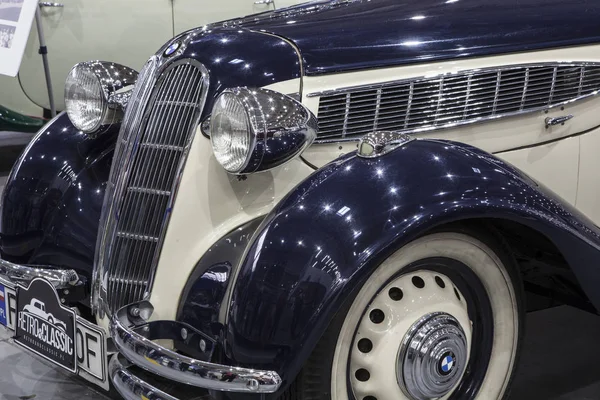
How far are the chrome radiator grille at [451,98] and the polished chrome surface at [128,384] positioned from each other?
85 centimetres

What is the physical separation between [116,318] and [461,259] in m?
0.92

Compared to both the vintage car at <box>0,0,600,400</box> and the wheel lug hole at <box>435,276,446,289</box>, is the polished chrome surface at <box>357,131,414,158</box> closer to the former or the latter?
the vintage car at <box>0,0,600,400</box>

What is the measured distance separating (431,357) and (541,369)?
1139mm

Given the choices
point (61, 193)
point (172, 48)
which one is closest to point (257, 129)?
point (172, 48)

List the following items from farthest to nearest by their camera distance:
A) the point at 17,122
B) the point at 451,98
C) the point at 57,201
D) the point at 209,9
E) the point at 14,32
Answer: the point at 209,9 < the point at 17,122 < the point at 14,32 < the point at 57,201 < the point at 451,98

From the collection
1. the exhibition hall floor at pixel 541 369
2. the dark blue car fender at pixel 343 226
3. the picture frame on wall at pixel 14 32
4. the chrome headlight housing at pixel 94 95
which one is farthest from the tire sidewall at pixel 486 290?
the picture frame on wall at pixel 14 32

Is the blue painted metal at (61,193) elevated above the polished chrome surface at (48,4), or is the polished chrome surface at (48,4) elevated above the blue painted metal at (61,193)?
the polished chrome surface at (48,4)

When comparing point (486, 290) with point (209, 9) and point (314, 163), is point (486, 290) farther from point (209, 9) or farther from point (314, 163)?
point (209, 9)

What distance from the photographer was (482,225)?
7.50ft

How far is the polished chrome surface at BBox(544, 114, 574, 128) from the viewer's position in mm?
2824

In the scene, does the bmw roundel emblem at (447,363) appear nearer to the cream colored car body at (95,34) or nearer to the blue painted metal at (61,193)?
the blue painted metal at (61,193)

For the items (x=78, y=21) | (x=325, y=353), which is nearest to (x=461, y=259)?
(x=325, y=353)

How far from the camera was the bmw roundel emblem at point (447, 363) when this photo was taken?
2178 millimetres

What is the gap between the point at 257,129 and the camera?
2.16 m
